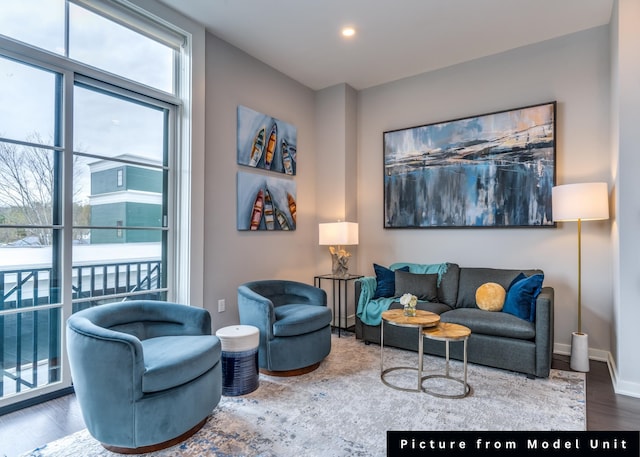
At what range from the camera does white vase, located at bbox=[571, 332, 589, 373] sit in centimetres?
314

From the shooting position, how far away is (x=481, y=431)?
7.17 feet

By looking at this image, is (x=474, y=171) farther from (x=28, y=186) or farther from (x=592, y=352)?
A: (x=28, y=186)

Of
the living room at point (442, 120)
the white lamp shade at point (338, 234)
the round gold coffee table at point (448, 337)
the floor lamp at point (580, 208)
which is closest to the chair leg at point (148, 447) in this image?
the living room at point (442, 120)

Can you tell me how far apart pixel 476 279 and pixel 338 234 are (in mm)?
1527

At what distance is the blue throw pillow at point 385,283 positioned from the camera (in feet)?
13.0

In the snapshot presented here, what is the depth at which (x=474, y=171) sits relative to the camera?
13.4 ft

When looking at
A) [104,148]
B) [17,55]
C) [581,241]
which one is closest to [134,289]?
[104,148]

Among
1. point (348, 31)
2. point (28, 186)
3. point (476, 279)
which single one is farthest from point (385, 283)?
point (28, 186)

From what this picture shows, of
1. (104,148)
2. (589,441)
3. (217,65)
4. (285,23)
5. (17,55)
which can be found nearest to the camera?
(589,441)

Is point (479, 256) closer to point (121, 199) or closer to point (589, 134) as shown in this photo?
point (589, 134)

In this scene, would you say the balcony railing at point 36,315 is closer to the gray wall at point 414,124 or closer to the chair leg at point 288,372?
the gray wall at point 414,124

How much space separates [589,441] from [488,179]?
8.50 ft

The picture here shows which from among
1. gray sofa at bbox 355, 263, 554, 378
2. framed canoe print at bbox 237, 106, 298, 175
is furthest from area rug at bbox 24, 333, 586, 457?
framed canoe print at bbox 237, 106, 298, 175

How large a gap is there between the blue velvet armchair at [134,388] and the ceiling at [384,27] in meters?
2.74
